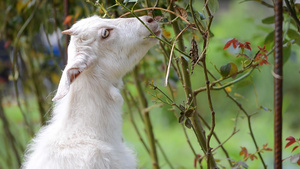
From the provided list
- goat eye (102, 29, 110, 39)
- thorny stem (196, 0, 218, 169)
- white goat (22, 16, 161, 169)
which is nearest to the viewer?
thorny stem (196, 0, 218, 169)

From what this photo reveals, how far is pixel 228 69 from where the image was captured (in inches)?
60.5

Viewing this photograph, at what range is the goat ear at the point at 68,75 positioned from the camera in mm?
1628

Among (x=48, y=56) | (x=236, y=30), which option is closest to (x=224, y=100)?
(x=236, y=30)

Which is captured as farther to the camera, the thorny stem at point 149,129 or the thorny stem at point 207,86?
the thorny stem at point 149,129

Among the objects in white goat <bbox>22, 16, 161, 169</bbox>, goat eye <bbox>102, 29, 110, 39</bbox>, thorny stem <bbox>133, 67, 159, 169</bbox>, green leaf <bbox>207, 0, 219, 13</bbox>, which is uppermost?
green leaf <bbox>207, 0, 219, 13</bbox>

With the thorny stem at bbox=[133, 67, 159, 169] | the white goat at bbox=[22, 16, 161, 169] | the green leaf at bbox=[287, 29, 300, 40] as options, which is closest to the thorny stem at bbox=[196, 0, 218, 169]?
the white goat at bbox=[22, 16, 161, 169]

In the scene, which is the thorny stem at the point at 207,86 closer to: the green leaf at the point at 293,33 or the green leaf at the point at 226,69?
the green leaf at the point at 226,69

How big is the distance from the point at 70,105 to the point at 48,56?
6.72ft

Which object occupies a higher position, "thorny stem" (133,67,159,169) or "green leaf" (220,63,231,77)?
"green leaf" (220,63,231,77)

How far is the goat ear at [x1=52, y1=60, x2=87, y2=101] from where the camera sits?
5.34 ft

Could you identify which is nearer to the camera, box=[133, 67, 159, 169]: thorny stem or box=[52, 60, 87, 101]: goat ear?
box=[52, 60, 87, 101]: goat ear

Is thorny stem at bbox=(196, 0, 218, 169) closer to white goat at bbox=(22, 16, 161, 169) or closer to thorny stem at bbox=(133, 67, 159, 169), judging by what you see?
white goat at bbox=(22, 16, 161, 169)

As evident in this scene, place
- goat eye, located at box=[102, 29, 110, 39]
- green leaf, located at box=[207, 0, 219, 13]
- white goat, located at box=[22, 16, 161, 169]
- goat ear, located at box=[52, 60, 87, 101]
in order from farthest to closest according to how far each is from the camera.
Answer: goat eye, located at box=[102, 29, 110, 39], white goat, located at box=[22, 16, 161, 169], goat ear, located at box=[52, 60, 87, 101], green leaf, located at box=[207, 0, 219, 13]

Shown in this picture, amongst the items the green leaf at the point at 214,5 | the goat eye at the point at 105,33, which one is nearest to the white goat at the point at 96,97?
the goat eye at the point at 105,33
